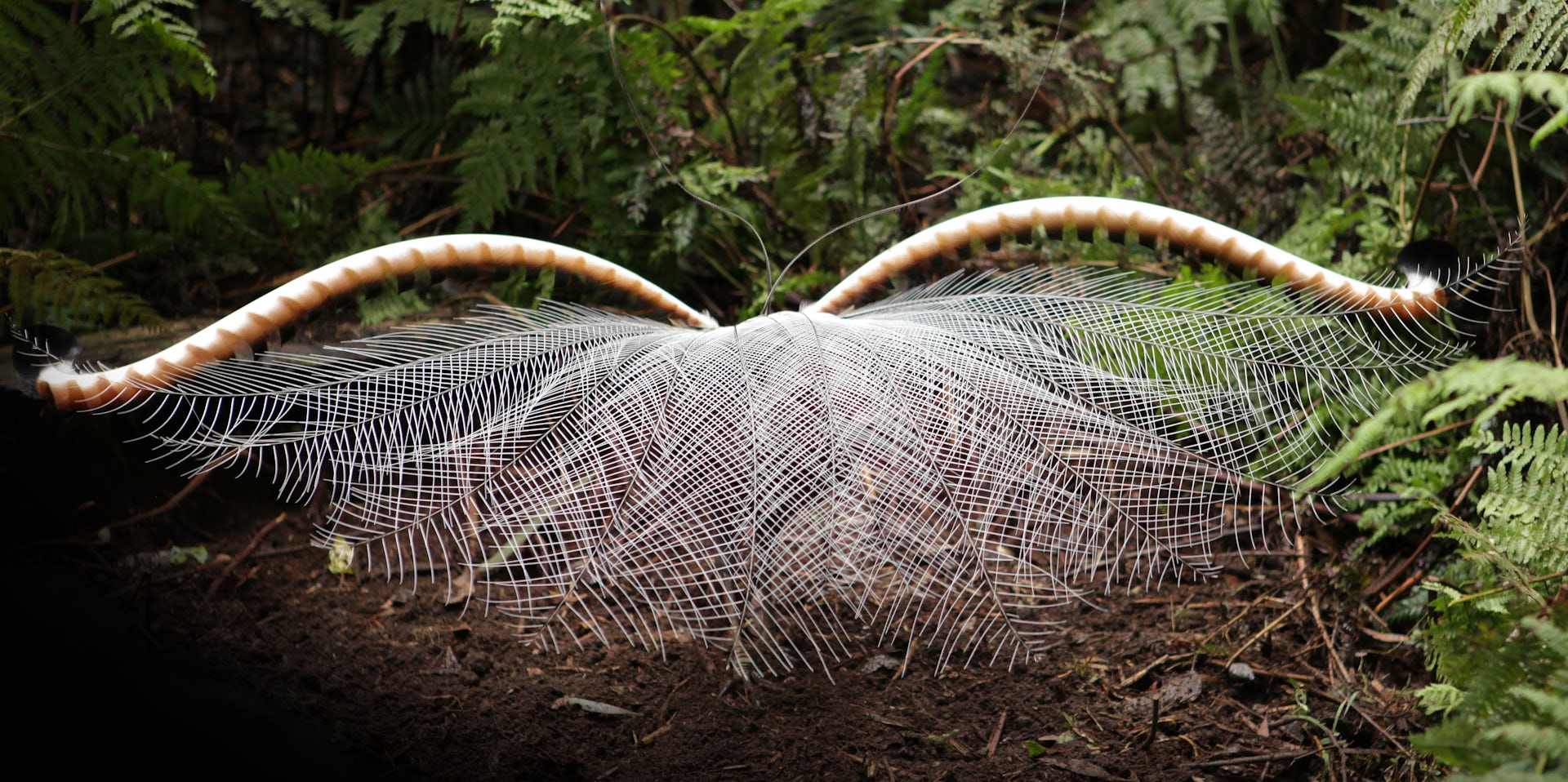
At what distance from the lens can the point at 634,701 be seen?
1.43 m

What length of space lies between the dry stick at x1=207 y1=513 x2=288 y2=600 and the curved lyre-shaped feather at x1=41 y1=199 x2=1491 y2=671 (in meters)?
0.32

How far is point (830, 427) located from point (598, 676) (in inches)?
22.3

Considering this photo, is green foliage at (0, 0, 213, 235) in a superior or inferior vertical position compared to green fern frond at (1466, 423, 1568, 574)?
superior

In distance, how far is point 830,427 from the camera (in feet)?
3.91

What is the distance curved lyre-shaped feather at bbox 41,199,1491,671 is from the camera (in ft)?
3.85

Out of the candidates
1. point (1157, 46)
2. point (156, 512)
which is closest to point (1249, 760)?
point (156, 512)

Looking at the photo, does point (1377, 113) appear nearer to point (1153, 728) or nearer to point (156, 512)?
point (1153, 728)

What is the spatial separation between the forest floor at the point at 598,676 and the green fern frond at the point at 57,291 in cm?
15

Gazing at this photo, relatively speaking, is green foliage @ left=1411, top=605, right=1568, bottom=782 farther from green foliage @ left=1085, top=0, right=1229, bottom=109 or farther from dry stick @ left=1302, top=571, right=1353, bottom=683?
green foliage @ left=1085, top=0, right=1229, bottom=109

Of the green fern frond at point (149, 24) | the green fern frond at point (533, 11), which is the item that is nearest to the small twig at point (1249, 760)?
the green fern frond at point (533, 11)

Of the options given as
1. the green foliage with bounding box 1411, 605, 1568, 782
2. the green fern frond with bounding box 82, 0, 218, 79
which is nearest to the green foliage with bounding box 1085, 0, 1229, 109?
the green foliage with bounding box 1411, 605, 1568, 782

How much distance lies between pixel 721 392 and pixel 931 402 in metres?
0.27

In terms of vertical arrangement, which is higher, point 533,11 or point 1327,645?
point 533,11

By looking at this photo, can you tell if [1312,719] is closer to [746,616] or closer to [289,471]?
[746,616]
